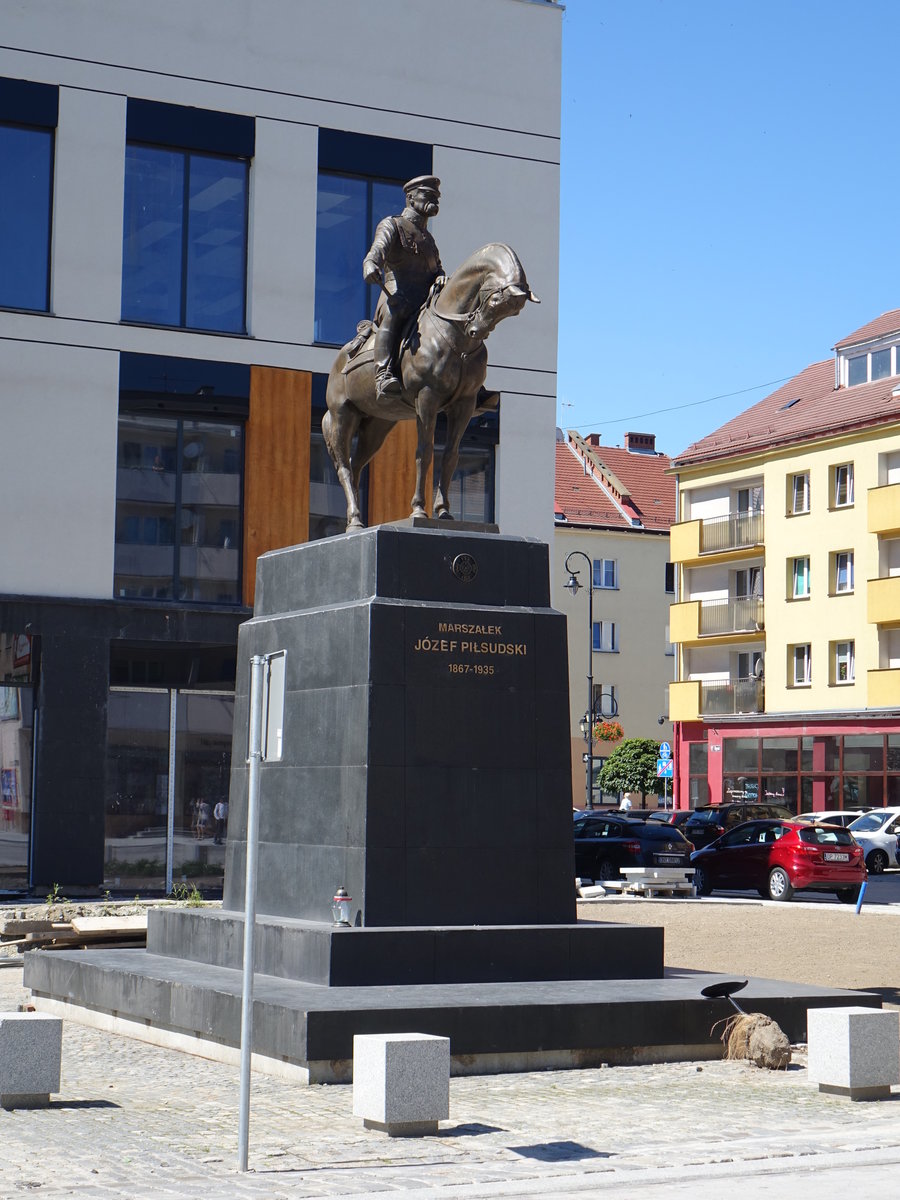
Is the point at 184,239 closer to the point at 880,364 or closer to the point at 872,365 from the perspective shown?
the point at 880,364

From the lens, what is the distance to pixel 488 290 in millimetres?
15234

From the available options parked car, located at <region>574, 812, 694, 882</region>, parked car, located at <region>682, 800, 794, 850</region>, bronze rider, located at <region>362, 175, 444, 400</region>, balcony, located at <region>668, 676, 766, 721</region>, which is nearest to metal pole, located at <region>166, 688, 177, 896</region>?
parked car, located at <region>574, 812, 694, 882</region>

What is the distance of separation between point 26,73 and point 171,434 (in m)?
6.11

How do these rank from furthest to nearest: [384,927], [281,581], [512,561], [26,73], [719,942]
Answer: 1. [26,73]
2. [719,942]
3. [281,581]
4. [512,561]
5. [384,927]

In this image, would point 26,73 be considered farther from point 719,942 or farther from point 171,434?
point 719,942

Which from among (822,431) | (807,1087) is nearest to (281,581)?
(807,1087)

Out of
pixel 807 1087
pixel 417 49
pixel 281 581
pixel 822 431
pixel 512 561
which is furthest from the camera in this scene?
pixel 822 431

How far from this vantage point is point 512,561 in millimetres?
15602

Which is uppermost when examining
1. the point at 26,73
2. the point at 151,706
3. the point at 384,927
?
Result: the point at 26,73

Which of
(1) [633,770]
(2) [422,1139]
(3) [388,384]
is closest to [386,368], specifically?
(3) [388,384]

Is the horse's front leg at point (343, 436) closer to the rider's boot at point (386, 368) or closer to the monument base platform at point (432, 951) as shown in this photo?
the rider's boot at point (386, 368)

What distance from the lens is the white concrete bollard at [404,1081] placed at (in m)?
10.2

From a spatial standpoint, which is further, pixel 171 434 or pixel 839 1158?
pixel 171 434

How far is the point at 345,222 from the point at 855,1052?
23.1 metres
